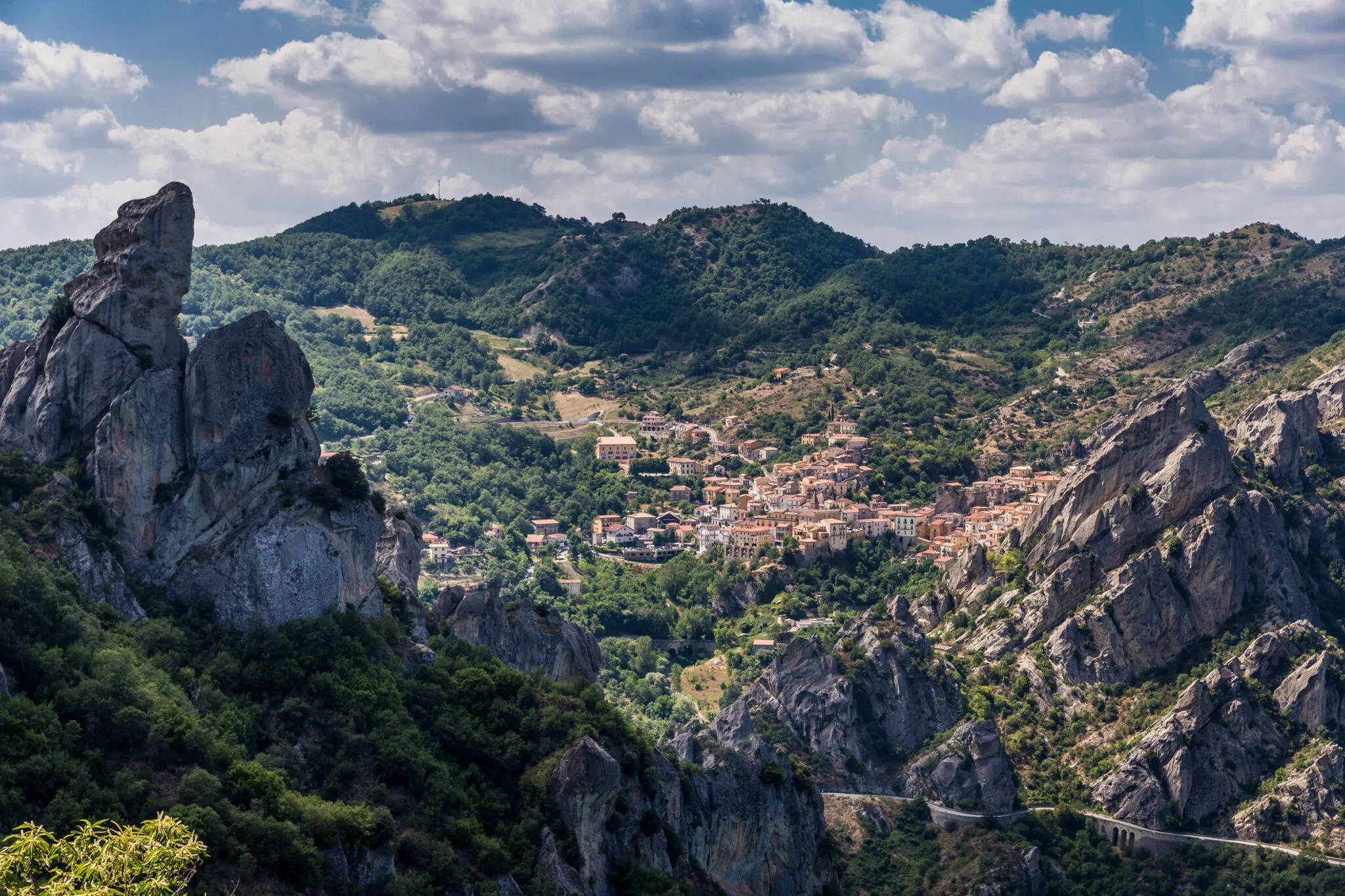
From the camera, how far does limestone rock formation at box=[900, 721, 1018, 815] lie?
81.9 metres

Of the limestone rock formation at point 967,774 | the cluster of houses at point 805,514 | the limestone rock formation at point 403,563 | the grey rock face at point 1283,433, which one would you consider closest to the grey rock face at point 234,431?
the limestone rock formation at point 403,563

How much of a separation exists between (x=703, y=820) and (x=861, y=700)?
27.3m

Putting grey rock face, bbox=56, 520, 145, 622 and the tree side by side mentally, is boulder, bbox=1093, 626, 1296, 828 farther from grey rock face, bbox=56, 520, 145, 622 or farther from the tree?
the tree

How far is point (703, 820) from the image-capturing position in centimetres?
6103

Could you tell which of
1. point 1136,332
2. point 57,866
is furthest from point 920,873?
point 1136,332

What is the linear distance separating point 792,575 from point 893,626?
2705 cm

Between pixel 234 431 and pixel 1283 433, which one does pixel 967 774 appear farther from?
pixel 234 431

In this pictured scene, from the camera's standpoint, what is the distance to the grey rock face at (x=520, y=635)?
6638 cm

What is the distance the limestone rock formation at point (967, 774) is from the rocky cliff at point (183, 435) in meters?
33.0

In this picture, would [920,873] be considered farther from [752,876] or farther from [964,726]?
[752,876]

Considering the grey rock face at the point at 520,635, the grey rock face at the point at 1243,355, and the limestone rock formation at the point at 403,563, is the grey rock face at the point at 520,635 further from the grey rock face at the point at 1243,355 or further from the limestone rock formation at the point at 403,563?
the grey rock face at the point at 1243,355

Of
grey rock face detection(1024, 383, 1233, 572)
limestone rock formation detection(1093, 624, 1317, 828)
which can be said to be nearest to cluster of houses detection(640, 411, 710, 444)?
grey rock face detection(1024, 383, 1233, 572)

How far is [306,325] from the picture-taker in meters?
196

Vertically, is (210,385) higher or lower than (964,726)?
higher
